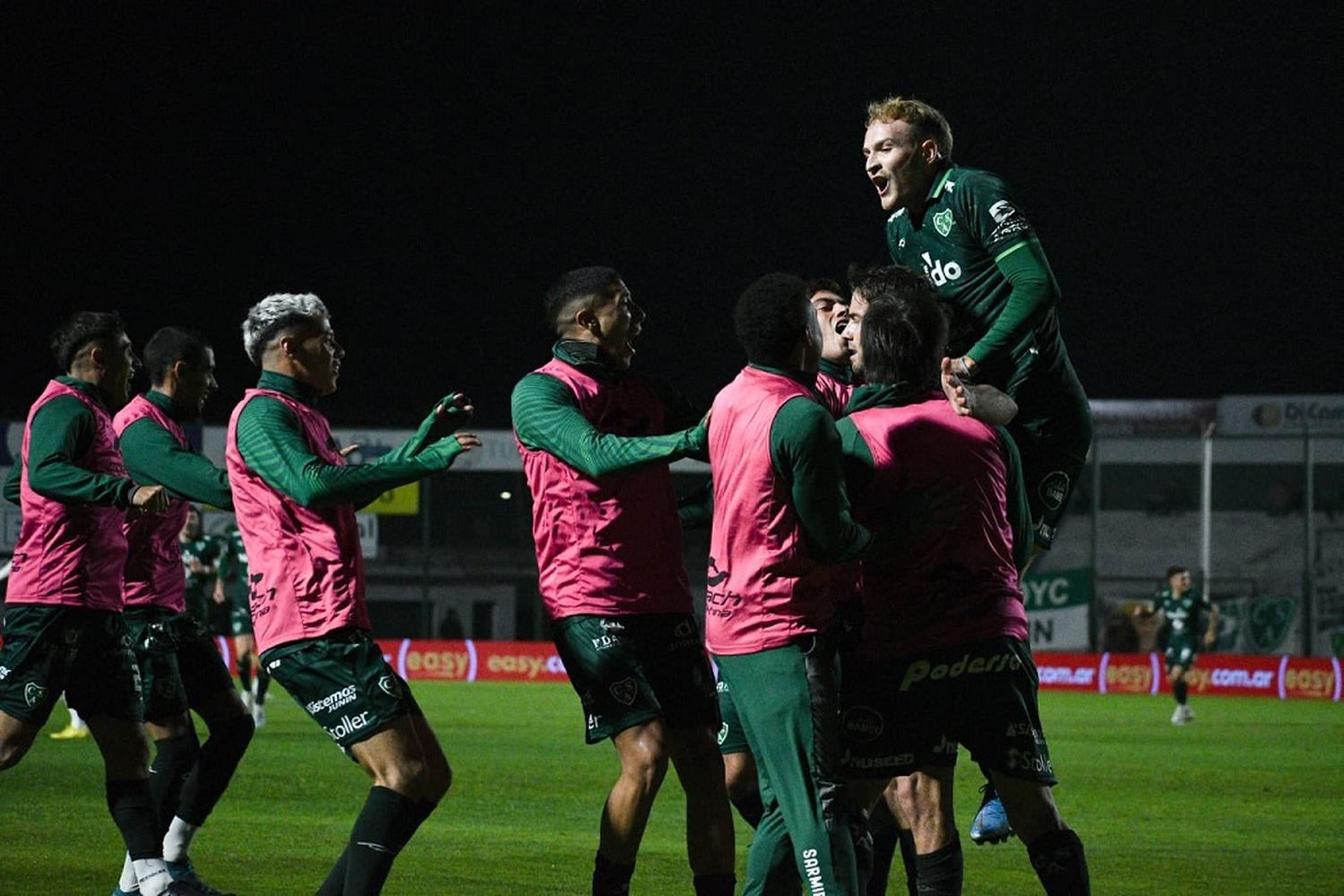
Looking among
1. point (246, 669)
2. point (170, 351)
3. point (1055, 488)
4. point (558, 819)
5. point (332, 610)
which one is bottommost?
point (246, 669)

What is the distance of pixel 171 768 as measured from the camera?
29.1 ft

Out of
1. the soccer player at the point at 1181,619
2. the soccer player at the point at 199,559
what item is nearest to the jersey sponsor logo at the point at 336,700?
the soccer player at the point at 199,559

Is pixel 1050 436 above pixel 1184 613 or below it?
above

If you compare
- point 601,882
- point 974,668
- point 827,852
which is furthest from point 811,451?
point 601,882

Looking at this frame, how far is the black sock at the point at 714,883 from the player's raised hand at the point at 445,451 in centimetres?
200

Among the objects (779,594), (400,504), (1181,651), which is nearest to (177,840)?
(779,594)

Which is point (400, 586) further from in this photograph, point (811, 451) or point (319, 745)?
point (811, 451)

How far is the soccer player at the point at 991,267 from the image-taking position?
255 inches

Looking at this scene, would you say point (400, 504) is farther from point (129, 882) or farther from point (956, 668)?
point (956, 668)

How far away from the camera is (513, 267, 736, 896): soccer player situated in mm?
6953

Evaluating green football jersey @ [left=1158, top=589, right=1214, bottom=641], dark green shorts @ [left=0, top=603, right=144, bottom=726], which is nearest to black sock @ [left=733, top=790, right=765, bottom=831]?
dark green shorts @ [left=0, top=603, right=144, bottom=726]

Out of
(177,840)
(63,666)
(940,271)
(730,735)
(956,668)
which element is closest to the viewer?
(956,668)

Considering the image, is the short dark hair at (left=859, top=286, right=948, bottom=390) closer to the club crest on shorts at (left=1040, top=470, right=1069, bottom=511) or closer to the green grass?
the club crest on shorts at (left=1040, top=470, right=1069, bottom=511)

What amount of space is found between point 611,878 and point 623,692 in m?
0.72
